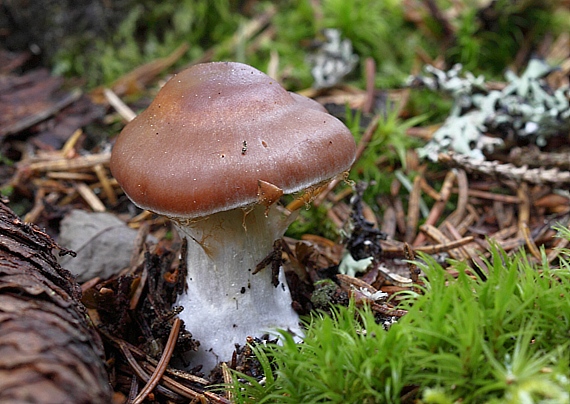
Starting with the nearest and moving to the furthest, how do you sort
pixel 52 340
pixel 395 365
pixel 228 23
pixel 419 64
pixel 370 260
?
pixel 52 340, pixel 395 365, pixel 370 260, pixel 419 64, pixel 228 23

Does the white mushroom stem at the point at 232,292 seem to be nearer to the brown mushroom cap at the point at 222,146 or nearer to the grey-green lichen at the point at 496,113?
the brown mushroom cap at the point at 222,146

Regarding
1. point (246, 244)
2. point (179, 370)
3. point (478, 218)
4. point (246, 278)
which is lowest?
point (478, 218)

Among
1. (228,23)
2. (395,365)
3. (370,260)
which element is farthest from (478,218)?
(228,23)

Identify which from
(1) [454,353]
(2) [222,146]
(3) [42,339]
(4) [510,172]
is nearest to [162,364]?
(3) [42,339]

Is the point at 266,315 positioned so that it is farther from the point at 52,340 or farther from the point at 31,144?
the point at 31,144

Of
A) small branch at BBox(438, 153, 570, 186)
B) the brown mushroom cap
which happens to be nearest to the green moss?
the brown mushroom cap

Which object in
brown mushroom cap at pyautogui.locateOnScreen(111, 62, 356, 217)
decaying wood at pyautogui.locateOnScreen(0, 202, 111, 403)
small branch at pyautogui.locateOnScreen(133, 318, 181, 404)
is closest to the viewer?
decaying wood at pyautogui.locateOnScreen(0, 202, 111, 403)

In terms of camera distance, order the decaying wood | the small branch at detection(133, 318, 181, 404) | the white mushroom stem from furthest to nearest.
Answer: the white mushroom stem
the small branch at detection(133, 318, 181, 404)
the decaying wood

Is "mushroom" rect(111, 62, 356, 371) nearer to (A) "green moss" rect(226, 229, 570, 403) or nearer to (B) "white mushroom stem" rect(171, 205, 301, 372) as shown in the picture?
(B) "white mushroom stem" rect(171, 205, 301, 372)
